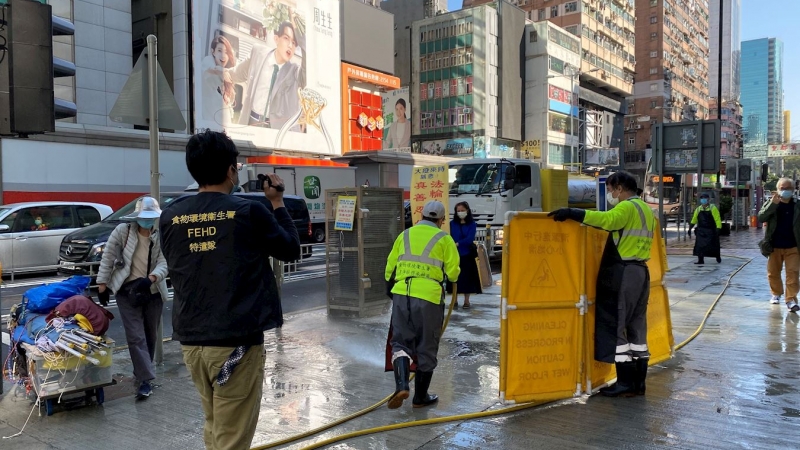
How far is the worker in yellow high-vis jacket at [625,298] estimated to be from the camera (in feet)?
16.5

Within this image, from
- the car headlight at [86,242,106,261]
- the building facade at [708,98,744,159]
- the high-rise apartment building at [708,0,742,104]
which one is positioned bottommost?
the car headlight at [86,242,106,261]

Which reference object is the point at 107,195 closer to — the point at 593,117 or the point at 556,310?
the point at 556,310

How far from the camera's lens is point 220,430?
2773mm

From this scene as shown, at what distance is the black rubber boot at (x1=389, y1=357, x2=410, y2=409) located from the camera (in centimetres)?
467

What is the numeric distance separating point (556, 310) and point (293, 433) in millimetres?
2284

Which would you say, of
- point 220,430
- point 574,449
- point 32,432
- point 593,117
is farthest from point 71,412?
point 593,117

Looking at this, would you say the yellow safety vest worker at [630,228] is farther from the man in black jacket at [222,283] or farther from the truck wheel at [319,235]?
the truck wheel at [319,235]

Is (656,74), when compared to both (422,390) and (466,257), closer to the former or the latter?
(466,257)

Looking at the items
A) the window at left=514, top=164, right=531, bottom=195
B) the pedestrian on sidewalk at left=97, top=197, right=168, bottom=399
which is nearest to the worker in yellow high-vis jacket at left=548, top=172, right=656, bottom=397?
the pedestrian on sidewalk at left=97, top=197, right=168, bottom=399

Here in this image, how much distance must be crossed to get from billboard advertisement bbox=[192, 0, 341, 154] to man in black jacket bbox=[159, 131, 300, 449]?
32.5 m

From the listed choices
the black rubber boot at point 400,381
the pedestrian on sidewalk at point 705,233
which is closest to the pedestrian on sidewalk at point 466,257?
the black rubber boot at point 400,381

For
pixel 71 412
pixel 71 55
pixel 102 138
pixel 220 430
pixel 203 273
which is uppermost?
pixel 71 55

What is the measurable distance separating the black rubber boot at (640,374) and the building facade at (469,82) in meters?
56.3

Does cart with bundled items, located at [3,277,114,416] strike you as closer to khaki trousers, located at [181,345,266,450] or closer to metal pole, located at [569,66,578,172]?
khaki trousers, located at [181,345,266,450]
